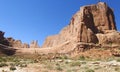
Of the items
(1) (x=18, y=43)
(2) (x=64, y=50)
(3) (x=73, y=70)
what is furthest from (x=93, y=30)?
(1) (x=18, y=43)

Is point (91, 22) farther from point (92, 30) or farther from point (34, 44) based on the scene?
point (34, 44)

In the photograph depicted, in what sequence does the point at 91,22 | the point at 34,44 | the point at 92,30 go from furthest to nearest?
the point at 34,44
the point at 91,22
the point at 92,30

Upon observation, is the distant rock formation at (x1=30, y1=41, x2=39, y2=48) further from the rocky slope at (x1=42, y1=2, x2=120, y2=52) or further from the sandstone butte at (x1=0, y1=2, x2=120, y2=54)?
the rocky slope at (x1=42, y1=2, x2=120, y2=52)

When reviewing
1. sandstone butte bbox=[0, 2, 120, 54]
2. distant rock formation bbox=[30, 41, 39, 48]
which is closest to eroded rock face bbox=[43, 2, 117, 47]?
sandstone butte bbox=[0, 2, 120, 54]

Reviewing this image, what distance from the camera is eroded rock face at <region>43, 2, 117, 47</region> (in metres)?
53.5

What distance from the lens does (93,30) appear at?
56.7 metres

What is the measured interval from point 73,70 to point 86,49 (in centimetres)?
2644

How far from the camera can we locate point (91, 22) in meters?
57.4

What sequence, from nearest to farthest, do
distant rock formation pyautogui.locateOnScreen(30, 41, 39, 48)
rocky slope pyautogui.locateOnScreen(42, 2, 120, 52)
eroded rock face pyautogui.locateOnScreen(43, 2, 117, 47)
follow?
1. rocky slope pyautogui.locateOnScreen(42, 2, 120, 52)
2. eroded rock face pyautogui.locateOnScreen(43, 2, 117, 47)
3. distant rock formation pyautogui.locateOnScreen(30, 41, 39, 48)

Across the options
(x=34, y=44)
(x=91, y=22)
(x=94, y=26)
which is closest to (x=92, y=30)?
(x=94, y=26)

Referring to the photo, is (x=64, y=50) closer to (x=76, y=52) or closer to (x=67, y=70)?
(x=76, y=52)

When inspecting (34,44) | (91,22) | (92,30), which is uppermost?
(34,44)

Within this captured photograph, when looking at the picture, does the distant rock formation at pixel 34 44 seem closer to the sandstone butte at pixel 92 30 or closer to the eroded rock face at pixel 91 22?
the sandstone butte at pixel 92 30

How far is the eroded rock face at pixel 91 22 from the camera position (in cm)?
5347
